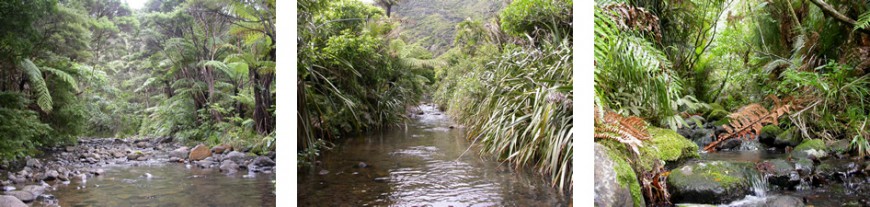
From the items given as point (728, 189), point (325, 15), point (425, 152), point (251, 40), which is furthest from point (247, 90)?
point (728, 189)

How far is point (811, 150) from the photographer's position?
3391 millimetres

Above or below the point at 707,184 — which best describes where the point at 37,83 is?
above

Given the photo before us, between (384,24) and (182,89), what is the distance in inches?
56.6

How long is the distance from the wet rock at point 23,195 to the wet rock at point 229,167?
3.18 feet

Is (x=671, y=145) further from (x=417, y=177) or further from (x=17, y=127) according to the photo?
(x=17, y=127)

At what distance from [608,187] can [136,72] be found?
110 inches

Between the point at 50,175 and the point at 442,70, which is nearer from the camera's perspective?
the point at 50,175

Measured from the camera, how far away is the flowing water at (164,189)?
99.2 inches

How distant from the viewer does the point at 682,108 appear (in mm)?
3814

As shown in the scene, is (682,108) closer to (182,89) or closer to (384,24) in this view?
(384,24)

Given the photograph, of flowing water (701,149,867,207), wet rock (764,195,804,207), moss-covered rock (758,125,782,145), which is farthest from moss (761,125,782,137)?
wet rock (764,195,804,207)

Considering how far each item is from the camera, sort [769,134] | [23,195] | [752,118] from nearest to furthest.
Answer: [23,195] → [752,118] → [769,134]

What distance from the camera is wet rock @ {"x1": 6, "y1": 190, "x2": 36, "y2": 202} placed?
95.0 inches

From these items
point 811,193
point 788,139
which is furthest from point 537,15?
point 788,139
